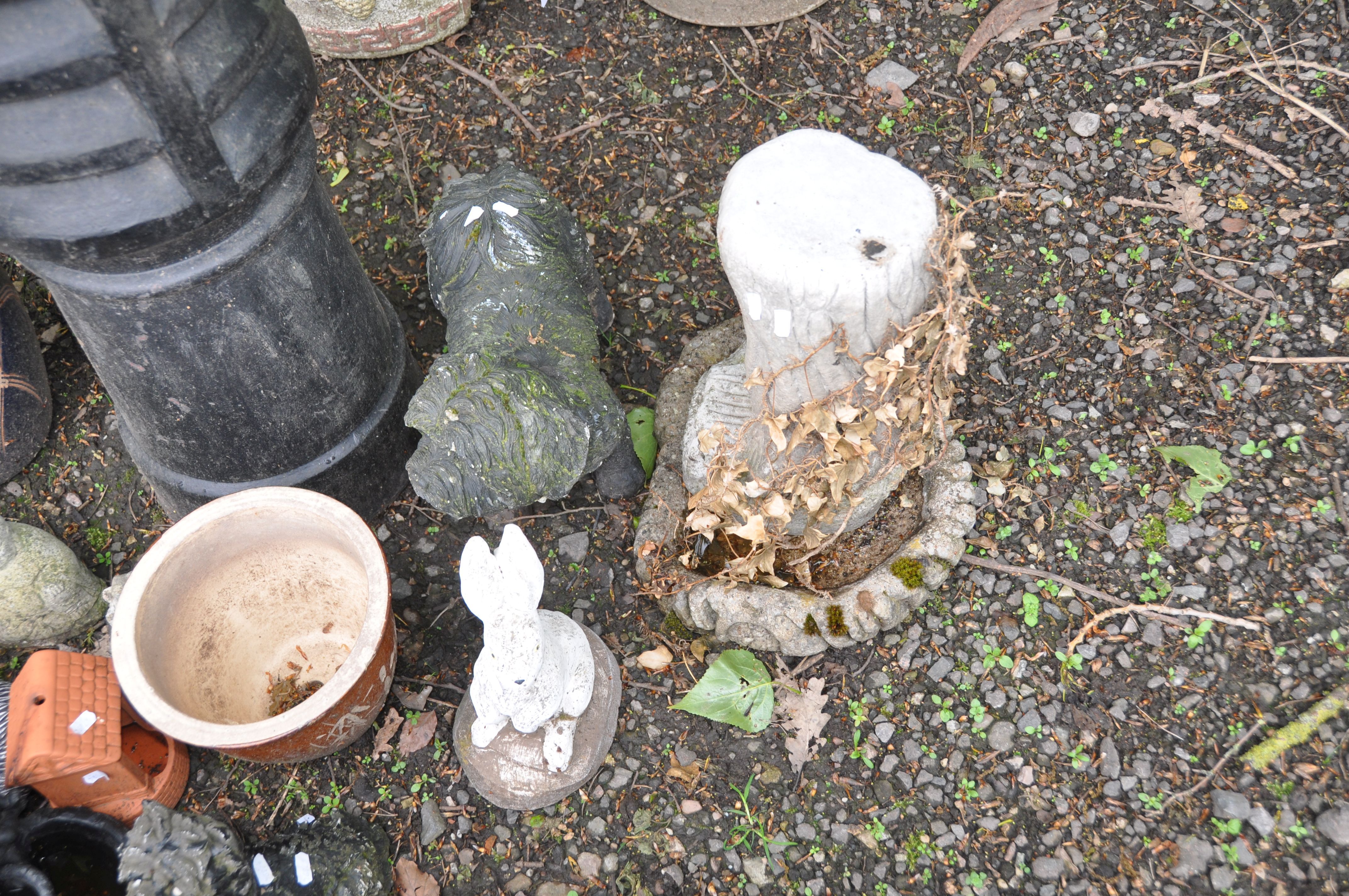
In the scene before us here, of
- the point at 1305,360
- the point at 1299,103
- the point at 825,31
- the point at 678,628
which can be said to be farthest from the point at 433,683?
the point at 1299,103

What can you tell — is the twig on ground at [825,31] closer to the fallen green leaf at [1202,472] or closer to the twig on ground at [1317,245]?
the twig on ground at [1317,245]

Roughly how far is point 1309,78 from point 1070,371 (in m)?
1.47

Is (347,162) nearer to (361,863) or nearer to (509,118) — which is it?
(509,118)

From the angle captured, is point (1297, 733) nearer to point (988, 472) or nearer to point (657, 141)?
point (988, 472)

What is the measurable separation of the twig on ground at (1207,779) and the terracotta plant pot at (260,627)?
2099 mm

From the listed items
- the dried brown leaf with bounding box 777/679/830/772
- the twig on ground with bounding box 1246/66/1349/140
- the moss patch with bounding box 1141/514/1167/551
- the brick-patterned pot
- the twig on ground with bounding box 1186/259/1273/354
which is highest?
the brick-patterned pot

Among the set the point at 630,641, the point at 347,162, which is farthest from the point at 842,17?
the point at 630,641

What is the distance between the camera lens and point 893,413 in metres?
2.11

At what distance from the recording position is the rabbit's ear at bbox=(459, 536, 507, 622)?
1.88 meters

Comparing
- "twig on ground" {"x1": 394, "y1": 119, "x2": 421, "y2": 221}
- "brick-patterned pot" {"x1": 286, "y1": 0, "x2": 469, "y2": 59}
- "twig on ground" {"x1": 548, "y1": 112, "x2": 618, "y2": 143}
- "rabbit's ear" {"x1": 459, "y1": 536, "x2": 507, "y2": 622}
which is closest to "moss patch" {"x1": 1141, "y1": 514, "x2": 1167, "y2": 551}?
"rabbit's ear" {"x1": 459, "y1": 536, "x2": 507, "y2": 622}

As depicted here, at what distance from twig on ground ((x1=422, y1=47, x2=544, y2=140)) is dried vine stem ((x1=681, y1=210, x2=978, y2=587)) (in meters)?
1.83

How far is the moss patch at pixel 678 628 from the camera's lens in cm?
263

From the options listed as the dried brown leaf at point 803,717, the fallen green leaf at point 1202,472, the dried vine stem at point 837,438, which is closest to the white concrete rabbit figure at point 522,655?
the dried vine stem at point 837,438

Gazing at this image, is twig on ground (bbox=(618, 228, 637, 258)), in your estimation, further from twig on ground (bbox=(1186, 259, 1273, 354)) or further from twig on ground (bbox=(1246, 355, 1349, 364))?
twig on ground (bbox=(1246, 355, 1349, 364))
